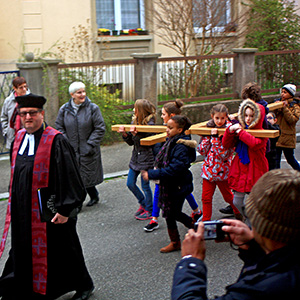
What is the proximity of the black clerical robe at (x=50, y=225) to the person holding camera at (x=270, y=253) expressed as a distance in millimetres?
2168

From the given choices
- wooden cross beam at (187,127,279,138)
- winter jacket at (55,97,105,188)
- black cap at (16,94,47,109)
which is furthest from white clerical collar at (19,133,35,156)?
winter jacket at (55,97,105,188)

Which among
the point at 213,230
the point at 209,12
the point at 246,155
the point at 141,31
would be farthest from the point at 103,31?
the point at 213,230

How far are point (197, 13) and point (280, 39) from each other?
3.06m

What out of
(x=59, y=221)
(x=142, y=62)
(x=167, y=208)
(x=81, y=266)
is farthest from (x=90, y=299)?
(x=142, y=62)

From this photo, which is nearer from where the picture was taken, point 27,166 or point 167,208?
point 27,166

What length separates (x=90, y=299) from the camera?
4.60m

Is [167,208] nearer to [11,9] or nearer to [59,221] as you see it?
[59,221]

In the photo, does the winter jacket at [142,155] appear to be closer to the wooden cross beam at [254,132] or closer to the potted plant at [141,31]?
the wooden cross beam at [254,132]

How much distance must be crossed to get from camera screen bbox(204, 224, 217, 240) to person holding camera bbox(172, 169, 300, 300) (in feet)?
0.82

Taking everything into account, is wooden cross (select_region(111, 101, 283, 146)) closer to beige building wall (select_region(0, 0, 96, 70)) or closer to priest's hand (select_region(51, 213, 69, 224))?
priest's hand (select_region(51, 213, 69, 224))

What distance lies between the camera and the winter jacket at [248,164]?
5566 millimetres

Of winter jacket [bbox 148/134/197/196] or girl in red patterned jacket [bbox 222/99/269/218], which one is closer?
winter jacket [bbox 148/134/197/196]

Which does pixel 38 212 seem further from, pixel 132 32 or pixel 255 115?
pixel 132 32

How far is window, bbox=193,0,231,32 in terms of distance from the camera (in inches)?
543
